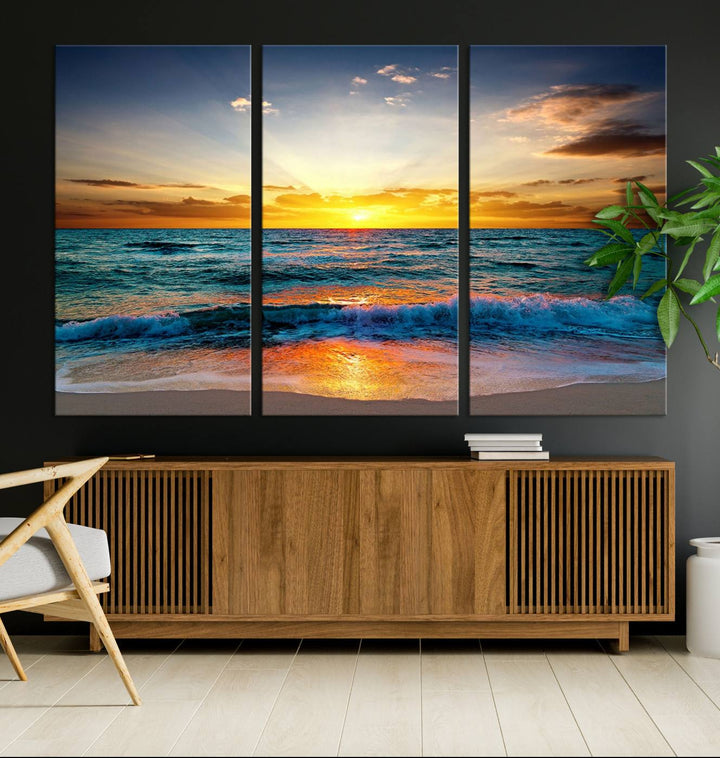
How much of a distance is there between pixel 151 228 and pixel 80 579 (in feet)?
5.34

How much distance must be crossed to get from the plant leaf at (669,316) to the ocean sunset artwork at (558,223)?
0.51 ft

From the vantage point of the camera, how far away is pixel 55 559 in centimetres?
287

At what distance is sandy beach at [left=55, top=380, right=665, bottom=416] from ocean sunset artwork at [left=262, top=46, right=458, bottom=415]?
0.04 ft

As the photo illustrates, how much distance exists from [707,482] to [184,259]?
2.38m

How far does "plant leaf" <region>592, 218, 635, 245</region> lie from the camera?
374 centimetres

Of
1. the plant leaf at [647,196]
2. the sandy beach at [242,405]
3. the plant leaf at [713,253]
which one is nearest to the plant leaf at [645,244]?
the plant leaf at [647,196]

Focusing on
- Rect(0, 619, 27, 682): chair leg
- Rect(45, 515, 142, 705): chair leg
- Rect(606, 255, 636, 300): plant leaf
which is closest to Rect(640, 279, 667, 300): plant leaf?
Rect(606, 255, 636, 300): plant leaf

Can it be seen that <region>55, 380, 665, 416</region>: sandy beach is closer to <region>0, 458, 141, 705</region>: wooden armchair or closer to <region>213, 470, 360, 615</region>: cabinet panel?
<region>213, 470, 360, 615</region>: cabinet panel

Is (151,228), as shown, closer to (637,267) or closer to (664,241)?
(637,267)

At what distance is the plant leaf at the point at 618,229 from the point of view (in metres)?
3.74

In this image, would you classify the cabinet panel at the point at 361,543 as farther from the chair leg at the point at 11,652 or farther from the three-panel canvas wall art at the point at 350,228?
the chair leg at the point at 11,652

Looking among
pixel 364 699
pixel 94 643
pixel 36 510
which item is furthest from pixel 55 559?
pixel 364 699

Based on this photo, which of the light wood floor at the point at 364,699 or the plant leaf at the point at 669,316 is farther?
the plant leaf at the point at 669,316

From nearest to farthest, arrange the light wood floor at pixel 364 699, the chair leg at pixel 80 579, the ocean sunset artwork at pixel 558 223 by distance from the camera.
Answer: the light wood floor at pixel 364 699 → the chair leg at pixel 80 579 → the ocean sunset artwork at pixel 558 223
